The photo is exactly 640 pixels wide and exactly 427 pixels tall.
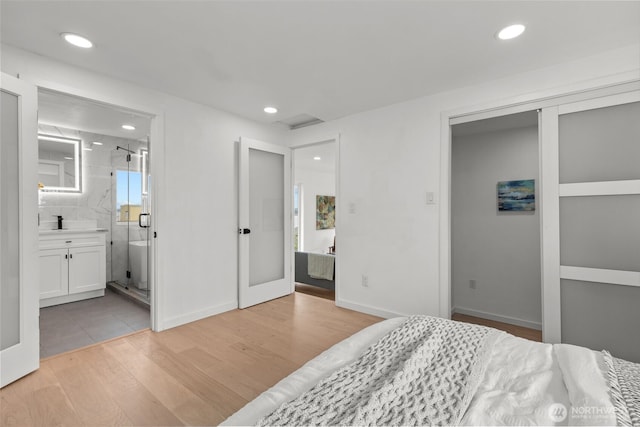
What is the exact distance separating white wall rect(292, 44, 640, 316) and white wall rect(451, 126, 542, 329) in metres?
0.94

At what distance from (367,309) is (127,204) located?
4004 millimetres

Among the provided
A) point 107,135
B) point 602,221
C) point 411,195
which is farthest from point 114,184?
point 602,221

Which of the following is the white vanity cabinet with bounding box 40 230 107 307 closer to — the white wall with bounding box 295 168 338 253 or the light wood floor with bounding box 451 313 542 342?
the white wall with bounding box 295 168 338 253

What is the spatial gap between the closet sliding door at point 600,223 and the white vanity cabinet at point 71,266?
528 cm

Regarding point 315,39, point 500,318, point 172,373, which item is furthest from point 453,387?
point 500,318

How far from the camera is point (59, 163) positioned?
14.4ft

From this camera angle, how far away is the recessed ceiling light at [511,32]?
202cm

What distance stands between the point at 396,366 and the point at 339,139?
3113 mm

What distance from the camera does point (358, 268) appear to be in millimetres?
3717

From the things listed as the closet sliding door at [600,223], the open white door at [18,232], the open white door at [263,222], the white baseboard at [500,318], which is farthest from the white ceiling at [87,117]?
the white baseboard at [500,318]

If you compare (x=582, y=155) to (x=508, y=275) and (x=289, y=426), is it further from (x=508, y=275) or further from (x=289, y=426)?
(x=289, y=426)

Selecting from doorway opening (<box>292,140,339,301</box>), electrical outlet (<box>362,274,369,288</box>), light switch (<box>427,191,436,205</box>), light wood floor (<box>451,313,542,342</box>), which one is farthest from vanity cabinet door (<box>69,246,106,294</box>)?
light wood floor (<box>451,313,542,342</box>)

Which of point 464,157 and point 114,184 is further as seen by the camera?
point 114,184

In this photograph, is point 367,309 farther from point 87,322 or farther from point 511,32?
point 87,322
